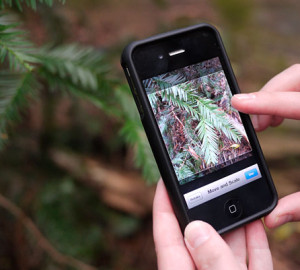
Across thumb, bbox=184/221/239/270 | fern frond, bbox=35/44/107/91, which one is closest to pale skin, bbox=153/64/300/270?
thumb, bbox=184/221/239/270

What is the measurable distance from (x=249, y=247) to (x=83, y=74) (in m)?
0.72

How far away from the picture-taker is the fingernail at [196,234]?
0.75m

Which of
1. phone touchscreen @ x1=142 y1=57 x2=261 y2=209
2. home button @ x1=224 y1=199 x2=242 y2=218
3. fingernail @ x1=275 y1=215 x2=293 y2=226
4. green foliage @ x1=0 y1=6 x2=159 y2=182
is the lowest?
fingernail @ x1=275 y1=215 x2=293 y2=226

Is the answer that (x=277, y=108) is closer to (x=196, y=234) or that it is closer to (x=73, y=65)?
(x=196, y=234)

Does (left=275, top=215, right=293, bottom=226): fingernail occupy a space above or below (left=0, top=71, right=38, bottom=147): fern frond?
below

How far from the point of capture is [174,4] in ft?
8.91

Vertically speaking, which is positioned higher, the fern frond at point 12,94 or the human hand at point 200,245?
the fern frond at point 12,94

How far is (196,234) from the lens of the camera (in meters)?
0.76

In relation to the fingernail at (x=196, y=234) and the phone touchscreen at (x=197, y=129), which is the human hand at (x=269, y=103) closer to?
the phone touchscreen at (x=197, y=129)

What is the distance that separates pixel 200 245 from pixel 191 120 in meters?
0.35

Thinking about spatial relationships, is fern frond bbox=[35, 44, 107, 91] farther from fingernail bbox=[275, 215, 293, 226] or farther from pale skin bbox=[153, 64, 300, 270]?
fingernail bbox=[275, 215, 293, 226]

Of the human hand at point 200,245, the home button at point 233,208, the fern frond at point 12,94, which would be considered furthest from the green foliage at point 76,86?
the home button at point 233,208

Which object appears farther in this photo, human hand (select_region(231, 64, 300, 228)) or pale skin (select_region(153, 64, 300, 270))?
human hand (select_region(231, 64, 300, 228))

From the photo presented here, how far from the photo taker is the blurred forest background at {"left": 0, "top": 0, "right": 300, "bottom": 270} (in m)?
0.94
